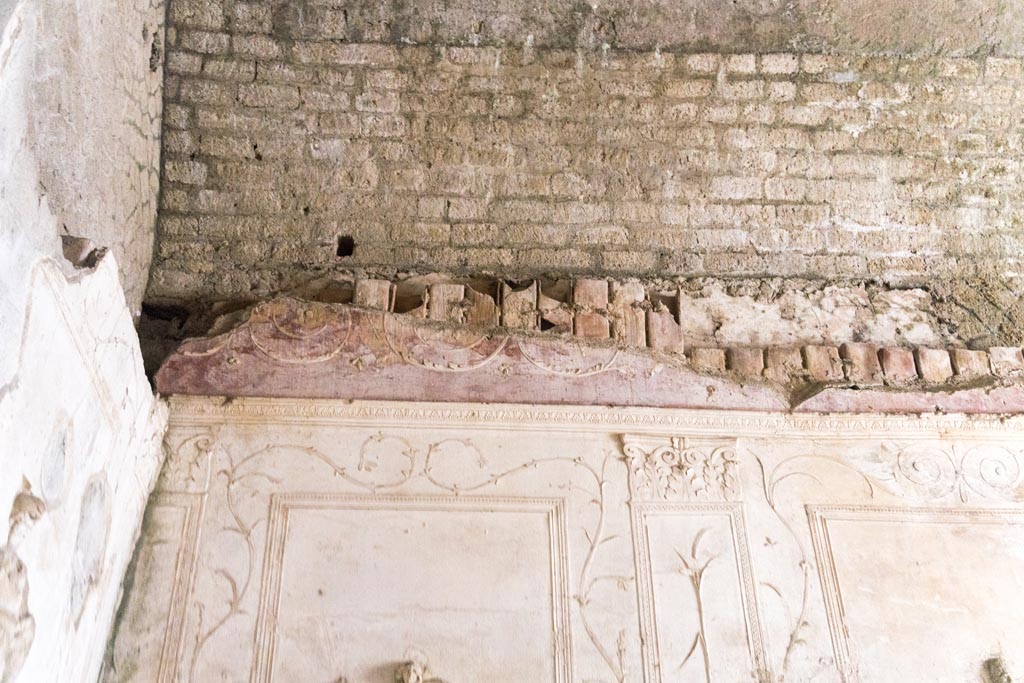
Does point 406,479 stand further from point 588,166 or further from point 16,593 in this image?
point 588,166

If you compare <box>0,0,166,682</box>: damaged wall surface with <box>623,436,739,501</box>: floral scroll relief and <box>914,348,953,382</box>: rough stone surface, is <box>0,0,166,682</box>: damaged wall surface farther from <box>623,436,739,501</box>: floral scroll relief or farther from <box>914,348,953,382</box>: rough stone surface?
<box>914,348,953,382</box>: rough stone surface

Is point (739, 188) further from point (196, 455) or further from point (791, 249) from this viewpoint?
point (196, 455)

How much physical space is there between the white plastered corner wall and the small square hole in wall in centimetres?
70

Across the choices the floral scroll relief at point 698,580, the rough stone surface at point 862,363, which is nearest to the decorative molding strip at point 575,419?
the rough stone surface at point 862,363

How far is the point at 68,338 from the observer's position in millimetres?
2059

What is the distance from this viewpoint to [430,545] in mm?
2820

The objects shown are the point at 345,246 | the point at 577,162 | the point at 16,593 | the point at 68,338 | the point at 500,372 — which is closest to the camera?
the point at 16,593

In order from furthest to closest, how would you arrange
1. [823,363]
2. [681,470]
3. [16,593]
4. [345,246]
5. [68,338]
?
[345,246] < [823,363] < [681,470] < [68,338] < [16,593]

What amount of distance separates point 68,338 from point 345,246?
1.45 meters

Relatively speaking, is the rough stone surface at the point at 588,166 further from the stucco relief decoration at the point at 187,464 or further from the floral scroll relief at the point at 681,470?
the floral scroll relief at the point at 681,470

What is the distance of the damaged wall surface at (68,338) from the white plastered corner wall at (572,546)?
30 cm

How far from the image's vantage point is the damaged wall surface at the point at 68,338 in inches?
69.9

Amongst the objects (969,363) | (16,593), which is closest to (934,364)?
(969,363)

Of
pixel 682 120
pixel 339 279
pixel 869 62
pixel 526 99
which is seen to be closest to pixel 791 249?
pixel 682 120
